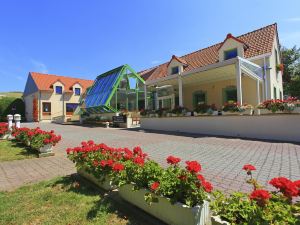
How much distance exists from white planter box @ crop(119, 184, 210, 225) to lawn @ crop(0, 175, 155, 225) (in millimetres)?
238

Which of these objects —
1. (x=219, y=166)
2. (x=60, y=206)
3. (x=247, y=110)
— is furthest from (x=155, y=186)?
(x=247, y=110)

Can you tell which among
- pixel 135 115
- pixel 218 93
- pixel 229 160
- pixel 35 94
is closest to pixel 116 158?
pixel 229 160

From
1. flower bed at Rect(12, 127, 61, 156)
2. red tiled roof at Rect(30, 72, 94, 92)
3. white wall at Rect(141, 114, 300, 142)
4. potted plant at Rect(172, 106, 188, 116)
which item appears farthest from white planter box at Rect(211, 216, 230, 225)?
red tiled roof at Rect(30, 72, 94, 92)

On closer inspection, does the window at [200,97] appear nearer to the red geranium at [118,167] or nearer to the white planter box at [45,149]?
the white planter box at [45,149]

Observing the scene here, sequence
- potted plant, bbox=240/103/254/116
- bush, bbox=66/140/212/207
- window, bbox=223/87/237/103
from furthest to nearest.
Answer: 1. window, bbox=223/87/237/103
2. potted plant, bbox=240/103/254/116
3. bush, bbox=66/140/212/207

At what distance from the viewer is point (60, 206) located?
148 inches

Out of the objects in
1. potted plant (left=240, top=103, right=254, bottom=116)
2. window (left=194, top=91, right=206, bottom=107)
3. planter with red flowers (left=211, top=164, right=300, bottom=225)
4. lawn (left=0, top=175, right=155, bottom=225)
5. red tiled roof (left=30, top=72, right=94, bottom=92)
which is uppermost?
red tiled roof (left=30, top=72, right=94, bottom=92)

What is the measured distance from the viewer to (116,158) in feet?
14.3

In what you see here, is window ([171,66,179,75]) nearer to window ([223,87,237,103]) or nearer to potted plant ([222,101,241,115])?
window ([223,87,237,103])

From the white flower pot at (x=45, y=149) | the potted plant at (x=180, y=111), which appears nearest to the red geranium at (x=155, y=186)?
the white flower pot at (x=45, y=149)

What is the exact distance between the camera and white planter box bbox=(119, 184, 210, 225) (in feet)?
8.54

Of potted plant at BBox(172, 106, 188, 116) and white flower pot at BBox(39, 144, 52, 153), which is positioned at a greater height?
potted plant at BBox(172, 106, 188, 116)

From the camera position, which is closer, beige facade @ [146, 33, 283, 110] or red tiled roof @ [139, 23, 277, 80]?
beige facade @ [146, 33, 283, 110]

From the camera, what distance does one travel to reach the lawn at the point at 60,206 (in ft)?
10.8
